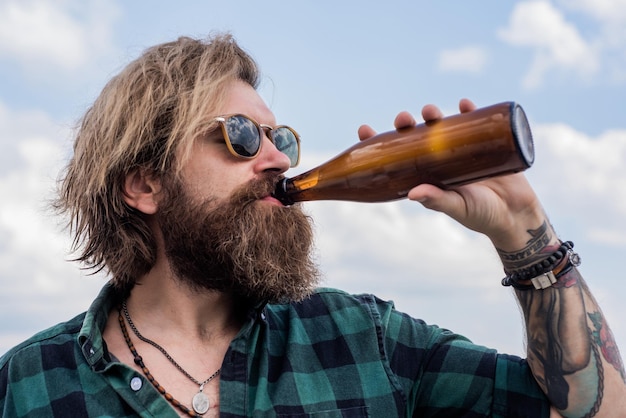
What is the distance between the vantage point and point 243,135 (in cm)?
302

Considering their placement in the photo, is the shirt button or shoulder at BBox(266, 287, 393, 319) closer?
the shirt button

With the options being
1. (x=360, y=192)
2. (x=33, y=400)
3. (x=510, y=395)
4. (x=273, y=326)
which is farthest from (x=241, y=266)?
(x=510, y=395)

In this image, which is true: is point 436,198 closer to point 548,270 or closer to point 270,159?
point 548,270

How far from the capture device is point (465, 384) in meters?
2.91

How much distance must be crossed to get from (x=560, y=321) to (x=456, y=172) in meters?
0.76

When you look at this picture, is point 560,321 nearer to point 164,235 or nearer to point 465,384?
point 465,384

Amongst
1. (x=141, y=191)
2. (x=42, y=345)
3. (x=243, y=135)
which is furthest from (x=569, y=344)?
(x=42, y=345)

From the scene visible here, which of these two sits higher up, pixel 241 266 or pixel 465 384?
pixel 241 266

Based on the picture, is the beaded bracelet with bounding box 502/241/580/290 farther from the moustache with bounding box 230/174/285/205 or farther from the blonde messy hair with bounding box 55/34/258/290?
the blonde messy hair with bounding box 55/34/258/290

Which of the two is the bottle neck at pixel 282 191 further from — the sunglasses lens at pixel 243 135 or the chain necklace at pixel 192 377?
the chain necklace at pixel 192 377

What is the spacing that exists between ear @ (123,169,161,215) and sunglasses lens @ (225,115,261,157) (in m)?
0.43

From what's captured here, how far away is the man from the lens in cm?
265

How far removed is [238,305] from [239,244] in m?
0.34

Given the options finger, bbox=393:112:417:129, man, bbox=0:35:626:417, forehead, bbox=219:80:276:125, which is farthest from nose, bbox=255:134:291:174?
finger, bbox=393:112:417:129
